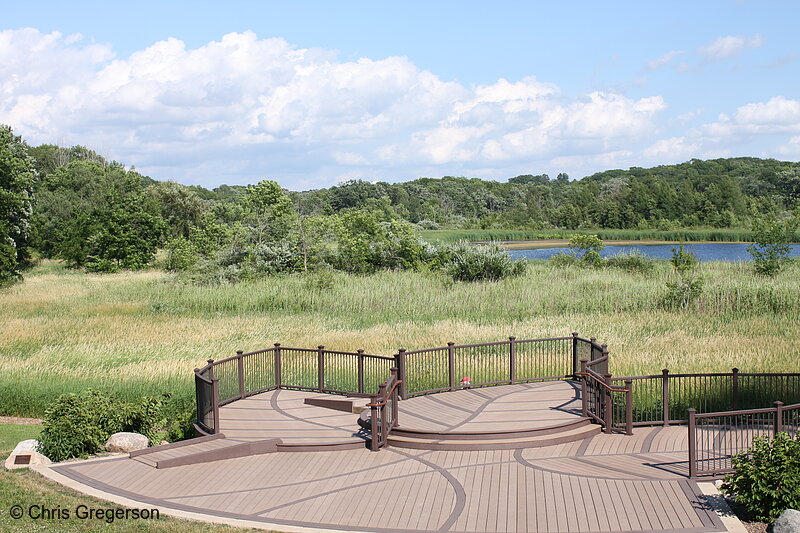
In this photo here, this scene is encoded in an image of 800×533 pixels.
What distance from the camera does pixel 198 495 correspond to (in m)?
11.4

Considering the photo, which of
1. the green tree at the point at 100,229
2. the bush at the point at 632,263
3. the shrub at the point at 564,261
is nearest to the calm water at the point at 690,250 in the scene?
the shrub at the point at 564,261

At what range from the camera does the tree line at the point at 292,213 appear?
53094 mm

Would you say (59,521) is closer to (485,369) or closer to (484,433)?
(484,433)

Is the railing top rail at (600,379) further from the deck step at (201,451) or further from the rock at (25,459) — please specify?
A: the rock at (25,459)

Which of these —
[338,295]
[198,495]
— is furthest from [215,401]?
[338,295]

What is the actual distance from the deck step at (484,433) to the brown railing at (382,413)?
0.96 ft

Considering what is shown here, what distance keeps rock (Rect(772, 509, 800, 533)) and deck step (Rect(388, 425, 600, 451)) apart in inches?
187

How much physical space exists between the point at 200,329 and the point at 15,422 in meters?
12.8

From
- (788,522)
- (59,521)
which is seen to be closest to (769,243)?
(788,522)

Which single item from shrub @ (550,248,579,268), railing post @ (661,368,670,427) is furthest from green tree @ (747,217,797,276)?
railing post @ (661,368,670,427)

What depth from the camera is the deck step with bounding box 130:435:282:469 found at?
508 inches

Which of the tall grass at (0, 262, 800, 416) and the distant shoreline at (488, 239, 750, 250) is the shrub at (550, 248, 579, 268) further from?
the distant shoreline at (488, 239, 750, 250)

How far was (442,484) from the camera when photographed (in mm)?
11617

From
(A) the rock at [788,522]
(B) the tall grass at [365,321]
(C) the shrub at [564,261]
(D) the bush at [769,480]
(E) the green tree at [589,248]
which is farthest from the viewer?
(C) the shrub at [564,261]
